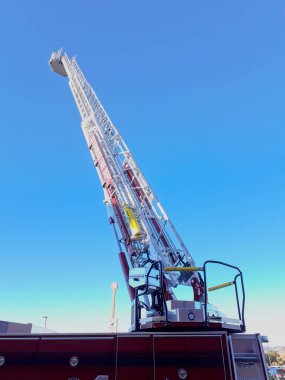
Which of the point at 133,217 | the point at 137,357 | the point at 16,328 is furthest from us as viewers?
the point at 16,328

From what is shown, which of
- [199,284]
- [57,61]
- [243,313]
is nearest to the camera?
[243,313]

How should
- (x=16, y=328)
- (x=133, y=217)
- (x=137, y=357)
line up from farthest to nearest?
(x=16, y=328) < (x=133, y=217) < (x=137, y=357)

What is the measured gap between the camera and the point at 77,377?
14.5 feet

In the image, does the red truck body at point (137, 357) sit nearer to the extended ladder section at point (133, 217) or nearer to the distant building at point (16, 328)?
the extended ladder section at point (133, 217)

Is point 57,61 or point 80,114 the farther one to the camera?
point 57,61

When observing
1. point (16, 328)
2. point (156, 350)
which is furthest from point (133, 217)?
point (16, 328)

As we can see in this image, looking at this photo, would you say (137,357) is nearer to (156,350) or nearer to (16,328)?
(156,350)

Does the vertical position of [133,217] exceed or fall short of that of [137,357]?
it exceeds it

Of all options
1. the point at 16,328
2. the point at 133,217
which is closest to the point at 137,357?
the point at 133,217

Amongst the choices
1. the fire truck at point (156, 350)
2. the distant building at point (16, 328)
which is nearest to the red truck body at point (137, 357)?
the fire truck at point (156, 350)

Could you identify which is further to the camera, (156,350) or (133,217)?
(133,217)

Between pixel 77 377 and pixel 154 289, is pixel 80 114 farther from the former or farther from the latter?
pixel 77 377

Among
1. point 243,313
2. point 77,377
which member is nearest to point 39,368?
point 77,377

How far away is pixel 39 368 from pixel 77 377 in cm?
65
